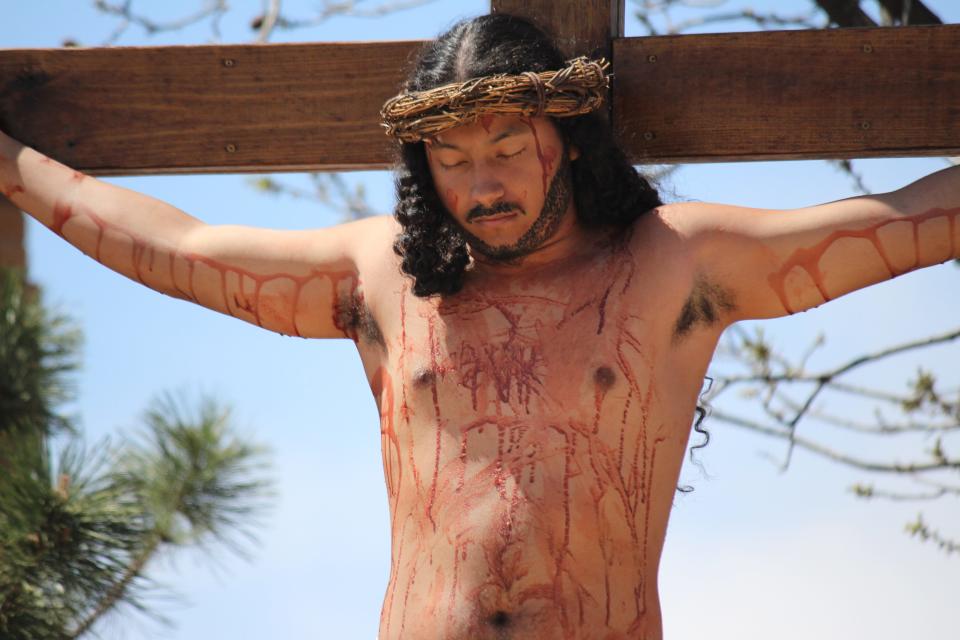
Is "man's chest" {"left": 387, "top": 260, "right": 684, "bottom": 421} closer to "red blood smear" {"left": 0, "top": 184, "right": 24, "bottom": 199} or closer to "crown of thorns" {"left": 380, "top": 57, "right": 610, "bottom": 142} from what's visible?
"crown of thorns" {"left": 380, "top": 57, "right": 610, "bottom": 142}

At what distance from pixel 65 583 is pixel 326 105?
2192 millimetres

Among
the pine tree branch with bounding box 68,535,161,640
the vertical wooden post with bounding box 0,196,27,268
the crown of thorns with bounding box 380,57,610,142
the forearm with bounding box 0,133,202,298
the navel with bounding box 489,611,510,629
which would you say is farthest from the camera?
the vertical wooden post with bounding box 0,196,27,268

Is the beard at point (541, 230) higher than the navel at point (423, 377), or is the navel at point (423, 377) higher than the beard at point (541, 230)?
the beard at point (541, 230)

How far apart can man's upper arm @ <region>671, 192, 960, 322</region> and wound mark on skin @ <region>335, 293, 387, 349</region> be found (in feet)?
2.10

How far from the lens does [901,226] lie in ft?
10.7

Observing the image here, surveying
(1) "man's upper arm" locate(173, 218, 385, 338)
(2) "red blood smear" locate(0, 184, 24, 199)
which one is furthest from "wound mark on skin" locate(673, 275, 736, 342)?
(2) "red blood smear" locate(0, 184, 24, 199)

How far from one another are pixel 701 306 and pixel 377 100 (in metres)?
0.84

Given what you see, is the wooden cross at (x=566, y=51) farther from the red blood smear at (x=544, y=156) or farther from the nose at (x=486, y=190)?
the nose at (x=486, y=190)

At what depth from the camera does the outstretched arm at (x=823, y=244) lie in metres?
3.26

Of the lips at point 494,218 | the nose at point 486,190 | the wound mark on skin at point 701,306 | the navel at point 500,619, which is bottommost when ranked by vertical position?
the navel at point 500,619

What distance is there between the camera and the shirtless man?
3.21m

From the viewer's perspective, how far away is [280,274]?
3559mm

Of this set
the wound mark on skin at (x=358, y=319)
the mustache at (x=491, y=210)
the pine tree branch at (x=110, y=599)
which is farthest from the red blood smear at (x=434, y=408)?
the pine tree branch at (x=110, y=599)

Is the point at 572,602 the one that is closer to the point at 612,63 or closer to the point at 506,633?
the point at 506,633
